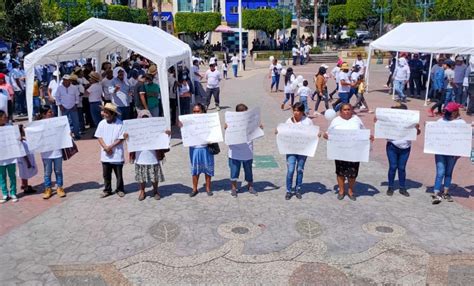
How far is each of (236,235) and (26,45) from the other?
A: 19.6 m

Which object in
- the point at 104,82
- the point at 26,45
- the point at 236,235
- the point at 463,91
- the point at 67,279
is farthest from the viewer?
the point at 26,45

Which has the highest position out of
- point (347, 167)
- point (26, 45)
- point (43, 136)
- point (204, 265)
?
point (26, 45)

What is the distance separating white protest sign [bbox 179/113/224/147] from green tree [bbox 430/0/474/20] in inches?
1269

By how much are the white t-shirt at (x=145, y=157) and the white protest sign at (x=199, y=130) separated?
1.79 feet

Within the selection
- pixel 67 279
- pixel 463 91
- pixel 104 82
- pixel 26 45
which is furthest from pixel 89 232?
pixel 26 45

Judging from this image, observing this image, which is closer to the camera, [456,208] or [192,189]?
[456,208]

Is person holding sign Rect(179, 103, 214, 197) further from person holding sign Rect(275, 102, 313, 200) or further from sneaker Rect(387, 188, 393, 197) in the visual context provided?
sneaker Rect(387, 188, 393, 197)

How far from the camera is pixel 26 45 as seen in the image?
2228 centimetres

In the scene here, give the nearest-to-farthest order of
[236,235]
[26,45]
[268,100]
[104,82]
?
[236,235], [104,82], [268,100], [26,45]

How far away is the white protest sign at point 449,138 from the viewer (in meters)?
7.17

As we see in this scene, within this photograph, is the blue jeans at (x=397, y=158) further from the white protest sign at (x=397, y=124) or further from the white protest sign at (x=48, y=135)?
the white protest sign at (x=48, y=135)

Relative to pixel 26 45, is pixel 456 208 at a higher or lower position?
lower

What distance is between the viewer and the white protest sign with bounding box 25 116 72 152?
756 centimetres

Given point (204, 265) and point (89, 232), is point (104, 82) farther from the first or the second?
point (204, 265)
